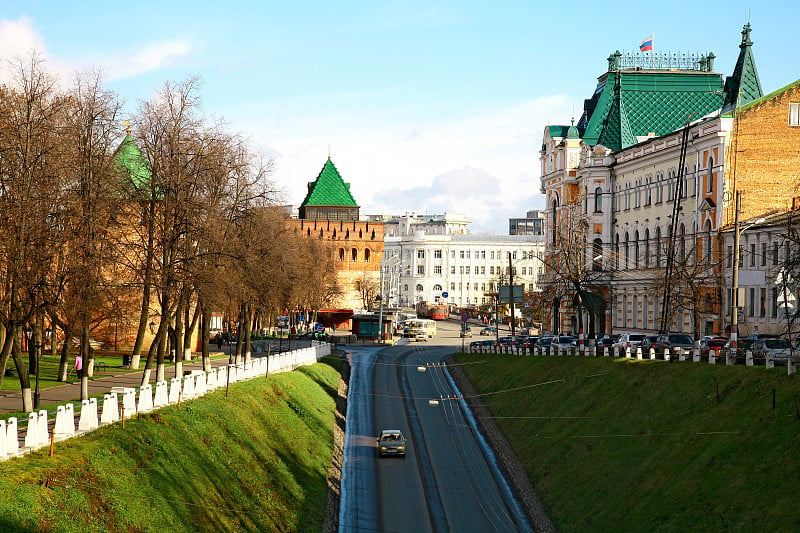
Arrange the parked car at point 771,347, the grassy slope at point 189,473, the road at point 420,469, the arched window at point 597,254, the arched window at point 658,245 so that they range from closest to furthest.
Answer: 1. the grassy slope at point 189,473
2. the road at point 420,469
3. the parked car at point 771,347
4. the arched window at point 658,245
5. the arched window at point 597,254

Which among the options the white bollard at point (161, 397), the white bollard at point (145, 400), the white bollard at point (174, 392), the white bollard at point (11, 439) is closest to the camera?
the white bollard at point (11, 439)

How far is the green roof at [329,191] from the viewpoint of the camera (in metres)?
178

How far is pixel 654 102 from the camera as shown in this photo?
100 metres

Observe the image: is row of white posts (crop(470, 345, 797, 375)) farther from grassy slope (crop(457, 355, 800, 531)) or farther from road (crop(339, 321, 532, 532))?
road (crop(339, 321, 532, 532))

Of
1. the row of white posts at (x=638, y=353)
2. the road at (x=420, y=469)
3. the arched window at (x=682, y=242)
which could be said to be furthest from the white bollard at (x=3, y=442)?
the arched window at (x=682, y=242)

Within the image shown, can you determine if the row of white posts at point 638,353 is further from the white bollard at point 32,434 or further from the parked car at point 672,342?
the white bollard at point 32,434

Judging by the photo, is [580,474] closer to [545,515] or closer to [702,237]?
[545,515]

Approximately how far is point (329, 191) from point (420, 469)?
5046 inches

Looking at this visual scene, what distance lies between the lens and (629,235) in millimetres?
92000

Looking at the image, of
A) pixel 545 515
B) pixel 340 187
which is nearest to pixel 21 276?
pixel 545 515

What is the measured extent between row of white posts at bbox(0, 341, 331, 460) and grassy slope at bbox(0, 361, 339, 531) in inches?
14.9

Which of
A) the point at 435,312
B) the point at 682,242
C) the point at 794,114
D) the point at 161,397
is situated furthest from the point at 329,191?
the point at 161,397

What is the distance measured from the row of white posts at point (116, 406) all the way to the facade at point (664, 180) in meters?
25.1

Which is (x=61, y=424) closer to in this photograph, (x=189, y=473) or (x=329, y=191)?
(x=189, y=473)
